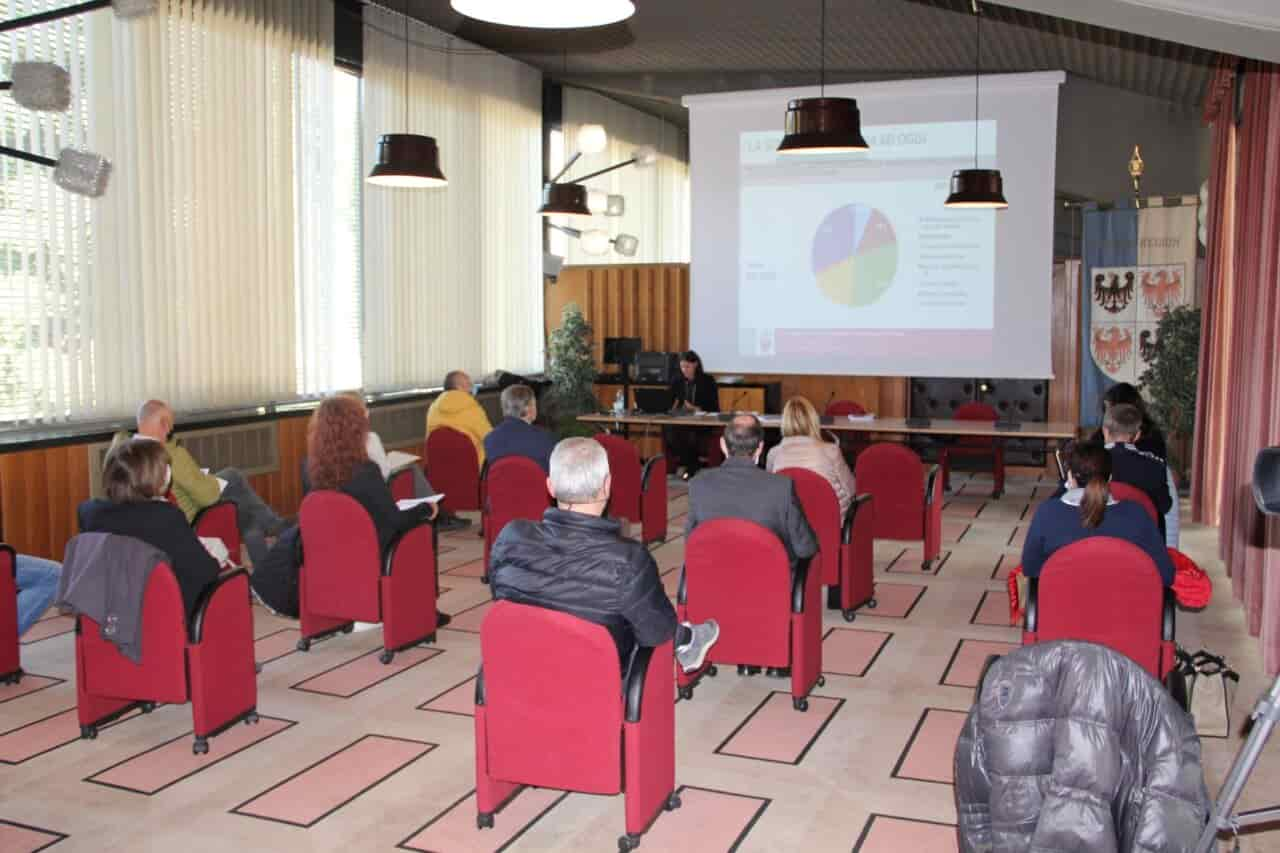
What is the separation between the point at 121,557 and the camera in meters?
4.02

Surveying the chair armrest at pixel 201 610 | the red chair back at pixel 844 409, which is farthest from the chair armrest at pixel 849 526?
the red chair back at pixel 844 409

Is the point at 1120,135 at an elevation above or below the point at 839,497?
above

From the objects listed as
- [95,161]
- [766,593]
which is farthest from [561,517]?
[95,161]

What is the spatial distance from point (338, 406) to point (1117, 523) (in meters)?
3.43

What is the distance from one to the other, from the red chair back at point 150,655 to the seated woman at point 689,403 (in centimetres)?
673

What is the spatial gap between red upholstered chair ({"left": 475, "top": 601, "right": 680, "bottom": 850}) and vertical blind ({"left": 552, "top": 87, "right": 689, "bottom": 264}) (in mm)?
9606

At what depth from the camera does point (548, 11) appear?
2.69 metres

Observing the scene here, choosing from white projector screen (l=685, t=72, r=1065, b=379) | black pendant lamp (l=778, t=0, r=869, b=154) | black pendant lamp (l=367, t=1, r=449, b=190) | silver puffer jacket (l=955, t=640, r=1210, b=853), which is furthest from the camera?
white projector screen (l=685, t=72, r=1065, b=379)

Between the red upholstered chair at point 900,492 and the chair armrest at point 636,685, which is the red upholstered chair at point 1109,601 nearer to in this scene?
the chair armrest at point 636,685

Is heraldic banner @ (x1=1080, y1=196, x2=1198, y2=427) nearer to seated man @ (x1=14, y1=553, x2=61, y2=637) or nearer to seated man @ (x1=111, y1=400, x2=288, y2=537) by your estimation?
seated man @ (x1=111, y1=400, x2=288, y2=537)

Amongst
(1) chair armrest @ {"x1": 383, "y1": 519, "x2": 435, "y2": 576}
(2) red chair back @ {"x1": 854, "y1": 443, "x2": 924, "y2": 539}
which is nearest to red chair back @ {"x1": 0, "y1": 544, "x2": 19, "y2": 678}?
(1) chair armrest @ {"x1": 383, "y1": 519, "x2": 435, "y2": 576}

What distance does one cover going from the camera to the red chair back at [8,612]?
16.1 ft

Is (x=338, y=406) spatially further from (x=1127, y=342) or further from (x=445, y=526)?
(x=1127, y=342)

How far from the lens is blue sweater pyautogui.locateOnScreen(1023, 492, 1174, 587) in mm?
4262
